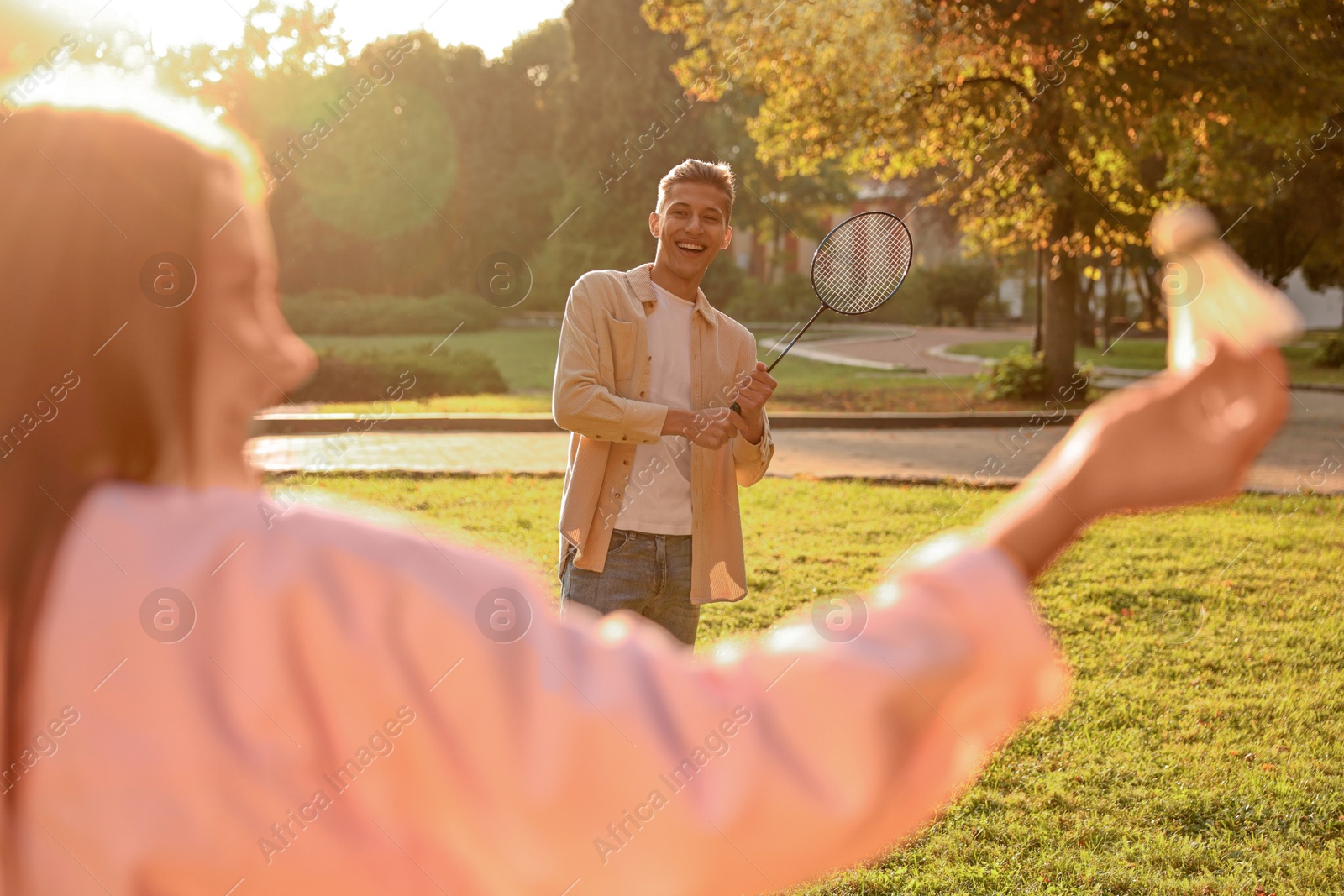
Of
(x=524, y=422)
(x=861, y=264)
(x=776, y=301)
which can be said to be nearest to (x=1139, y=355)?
(x=776, y=301)

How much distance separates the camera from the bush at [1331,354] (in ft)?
82.4

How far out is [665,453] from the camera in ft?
11.7

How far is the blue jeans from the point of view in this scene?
3451 millimetres

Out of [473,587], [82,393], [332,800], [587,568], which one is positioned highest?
[82,393]

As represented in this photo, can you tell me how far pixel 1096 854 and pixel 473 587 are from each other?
12.6ft

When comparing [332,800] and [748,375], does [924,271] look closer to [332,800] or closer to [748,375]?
[748,375]

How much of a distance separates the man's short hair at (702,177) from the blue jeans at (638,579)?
1.20 meters

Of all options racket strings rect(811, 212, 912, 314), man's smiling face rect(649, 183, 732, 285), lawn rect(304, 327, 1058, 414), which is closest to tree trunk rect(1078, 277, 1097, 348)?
lawn rect(304, 327, 1058, 414)

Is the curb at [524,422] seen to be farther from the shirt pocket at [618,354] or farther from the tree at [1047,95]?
the shirt pocket at [618,354]

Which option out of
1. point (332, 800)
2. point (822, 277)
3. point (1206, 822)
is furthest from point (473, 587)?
point (1206, 822)

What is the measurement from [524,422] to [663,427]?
35.3ft

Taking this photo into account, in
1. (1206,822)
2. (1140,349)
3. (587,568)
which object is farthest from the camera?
(1140,349)

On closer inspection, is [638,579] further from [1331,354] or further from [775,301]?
[775,301]

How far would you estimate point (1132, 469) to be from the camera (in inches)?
37.8
